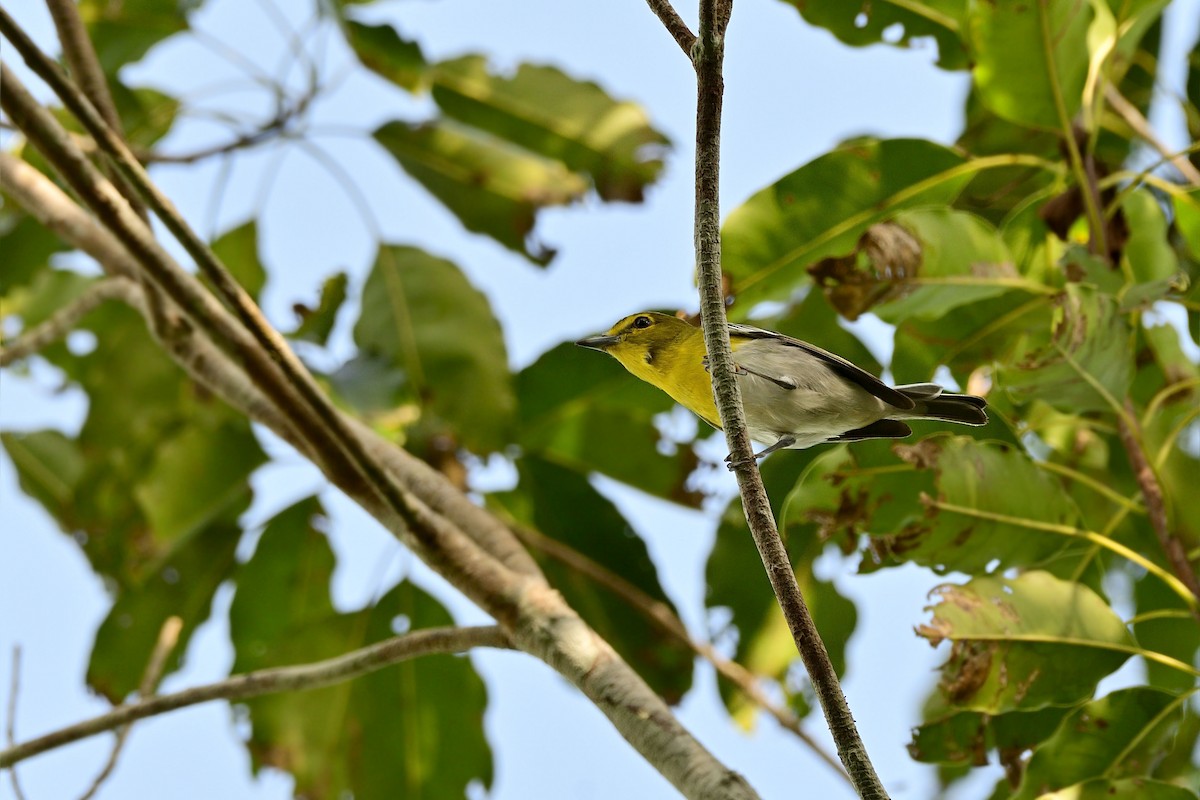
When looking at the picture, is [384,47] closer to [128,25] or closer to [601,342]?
[128,25]

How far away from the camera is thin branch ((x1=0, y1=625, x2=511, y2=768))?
8.02 feet

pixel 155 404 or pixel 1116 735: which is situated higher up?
pixel 155 404

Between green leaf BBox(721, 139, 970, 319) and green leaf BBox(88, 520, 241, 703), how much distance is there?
2.33 metres

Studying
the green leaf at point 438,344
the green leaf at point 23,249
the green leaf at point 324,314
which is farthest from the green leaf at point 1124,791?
the green leaf at point 23,249

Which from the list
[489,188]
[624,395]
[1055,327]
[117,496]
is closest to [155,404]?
[117,496]

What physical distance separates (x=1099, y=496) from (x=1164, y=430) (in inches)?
14.2

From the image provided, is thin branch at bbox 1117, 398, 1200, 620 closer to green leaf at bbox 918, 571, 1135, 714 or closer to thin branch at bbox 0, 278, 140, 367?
green leaf at bbox 918, 571, 1135, 714

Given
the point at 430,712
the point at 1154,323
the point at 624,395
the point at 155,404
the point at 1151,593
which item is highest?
the point at 155,404

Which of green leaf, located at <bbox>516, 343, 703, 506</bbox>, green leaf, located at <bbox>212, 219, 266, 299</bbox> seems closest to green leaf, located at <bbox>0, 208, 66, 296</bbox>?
green leaf, located at <bbox>212, 219, 266, 299</bbox>

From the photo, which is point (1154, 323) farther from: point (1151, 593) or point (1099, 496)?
point (1151, 593)

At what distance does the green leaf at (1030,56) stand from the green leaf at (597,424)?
140 centimetres

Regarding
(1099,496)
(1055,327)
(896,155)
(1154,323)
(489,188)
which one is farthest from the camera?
(489,188)

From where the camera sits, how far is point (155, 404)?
443cm

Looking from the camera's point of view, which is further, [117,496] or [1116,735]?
[117,496]
